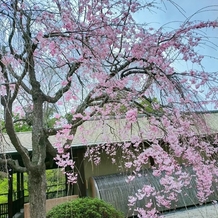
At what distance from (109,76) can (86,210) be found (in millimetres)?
2391

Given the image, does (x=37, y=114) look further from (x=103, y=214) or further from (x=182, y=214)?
(x=182, y=214)

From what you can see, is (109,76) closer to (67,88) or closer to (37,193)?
(67,88)

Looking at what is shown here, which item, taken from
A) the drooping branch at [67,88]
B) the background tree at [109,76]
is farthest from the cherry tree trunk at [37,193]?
the drooping branch at [67,88]

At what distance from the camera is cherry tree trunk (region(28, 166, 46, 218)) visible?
10.2ft

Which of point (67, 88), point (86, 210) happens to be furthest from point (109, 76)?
point (86, 210)

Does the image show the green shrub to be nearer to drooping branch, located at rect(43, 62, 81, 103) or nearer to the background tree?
the background tree

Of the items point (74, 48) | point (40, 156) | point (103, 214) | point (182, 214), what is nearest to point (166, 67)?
point (74, 48)

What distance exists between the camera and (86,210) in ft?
13.6

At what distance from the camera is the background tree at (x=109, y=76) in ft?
8.32

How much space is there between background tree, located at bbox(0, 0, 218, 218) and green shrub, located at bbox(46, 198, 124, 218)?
1054 millimetres

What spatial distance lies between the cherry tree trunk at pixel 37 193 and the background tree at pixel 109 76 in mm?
11

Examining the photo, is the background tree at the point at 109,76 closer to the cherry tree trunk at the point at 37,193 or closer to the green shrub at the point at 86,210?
the cherry tree trunk at the point at 37,193

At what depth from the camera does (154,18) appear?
2762 mm

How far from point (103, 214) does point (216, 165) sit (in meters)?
1.88
